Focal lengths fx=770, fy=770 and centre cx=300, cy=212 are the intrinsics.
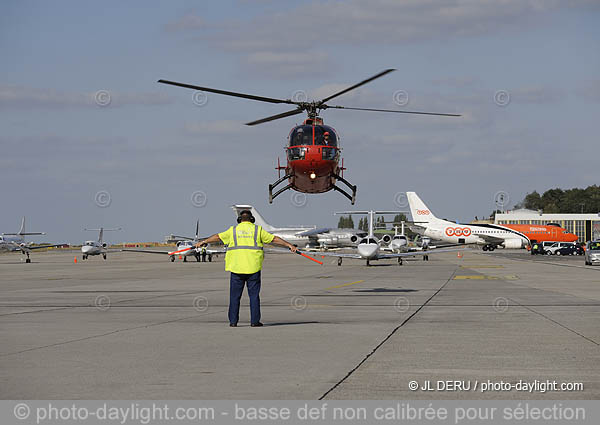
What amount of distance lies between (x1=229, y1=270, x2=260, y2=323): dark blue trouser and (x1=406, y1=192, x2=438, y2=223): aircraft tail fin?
121 m

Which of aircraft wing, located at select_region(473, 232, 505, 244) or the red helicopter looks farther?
aircraft wing, located at select_region(473, 232, 505, 244)

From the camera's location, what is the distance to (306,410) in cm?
695

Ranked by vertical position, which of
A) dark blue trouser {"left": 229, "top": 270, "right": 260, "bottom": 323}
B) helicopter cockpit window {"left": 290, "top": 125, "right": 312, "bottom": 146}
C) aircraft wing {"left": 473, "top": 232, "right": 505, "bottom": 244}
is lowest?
dark blue trouser {"left": 229, "top": 270, "right": 260, "bottom": 323}

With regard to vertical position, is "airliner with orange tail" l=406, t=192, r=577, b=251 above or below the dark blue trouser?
above

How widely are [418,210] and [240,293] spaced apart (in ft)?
403

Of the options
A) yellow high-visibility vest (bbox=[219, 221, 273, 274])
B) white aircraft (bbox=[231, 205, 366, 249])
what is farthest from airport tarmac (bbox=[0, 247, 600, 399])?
white aircraft (bbox=[231, 205, 366, 249])

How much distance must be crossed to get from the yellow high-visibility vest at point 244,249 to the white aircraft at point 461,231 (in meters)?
115

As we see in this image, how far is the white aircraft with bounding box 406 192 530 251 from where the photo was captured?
126875mm

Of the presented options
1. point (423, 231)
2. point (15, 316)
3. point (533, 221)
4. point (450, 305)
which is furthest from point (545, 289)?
point (533, 221)

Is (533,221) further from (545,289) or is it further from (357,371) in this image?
(357,371)

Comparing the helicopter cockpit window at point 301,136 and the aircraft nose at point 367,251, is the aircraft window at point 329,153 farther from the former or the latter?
the aircraft nose at point 367,251

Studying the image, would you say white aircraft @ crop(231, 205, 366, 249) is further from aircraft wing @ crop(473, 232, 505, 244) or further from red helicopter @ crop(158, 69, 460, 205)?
red helicopter @ crop(158, 69, 460, 205)

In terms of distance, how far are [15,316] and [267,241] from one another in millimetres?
6127

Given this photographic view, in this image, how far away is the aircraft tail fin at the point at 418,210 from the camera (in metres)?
135
